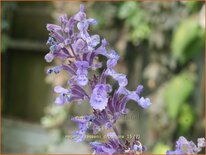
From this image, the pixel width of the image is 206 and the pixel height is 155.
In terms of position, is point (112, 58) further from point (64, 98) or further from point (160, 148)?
point (160, 148)

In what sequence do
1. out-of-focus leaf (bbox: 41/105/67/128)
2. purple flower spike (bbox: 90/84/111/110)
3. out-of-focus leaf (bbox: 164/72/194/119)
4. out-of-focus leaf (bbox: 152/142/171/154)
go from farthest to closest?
out-of-focus leaf (bbox: 41/105/67/128) < out-of-focus leaf (bbox: 164/72/194/119) < out-of-focus leaf (bbox: 152/142/171/154) < purple flower spike (bbox: 90/84/111/110)

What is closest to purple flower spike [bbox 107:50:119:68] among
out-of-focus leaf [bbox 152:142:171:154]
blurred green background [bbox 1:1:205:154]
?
blurred green background [bbox 1:1:205:154]

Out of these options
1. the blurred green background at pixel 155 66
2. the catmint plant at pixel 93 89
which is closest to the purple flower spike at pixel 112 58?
the catmint plant at pixel 93 89

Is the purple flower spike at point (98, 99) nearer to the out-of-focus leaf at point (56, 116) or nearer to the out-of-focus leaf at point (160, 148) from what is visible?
the out-of-focus leaf at point (160, 148)

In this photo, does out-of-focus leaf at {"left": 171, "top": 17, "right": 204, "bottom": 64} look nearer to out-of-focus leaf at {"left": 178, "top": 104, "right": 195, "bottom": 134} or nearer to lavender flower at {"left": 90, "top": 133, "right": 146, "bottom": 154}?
out-of-focus leaf at {"left": 178, "top": 104, "right": 195, "bottom": 134}

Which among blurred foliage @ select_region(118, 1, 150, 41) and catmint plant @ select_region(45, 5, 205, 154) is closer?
catmint plant @ select_region(45, 5, 205, 154)

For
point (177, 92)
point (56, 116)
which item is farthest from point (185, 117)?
point (56, 116)
